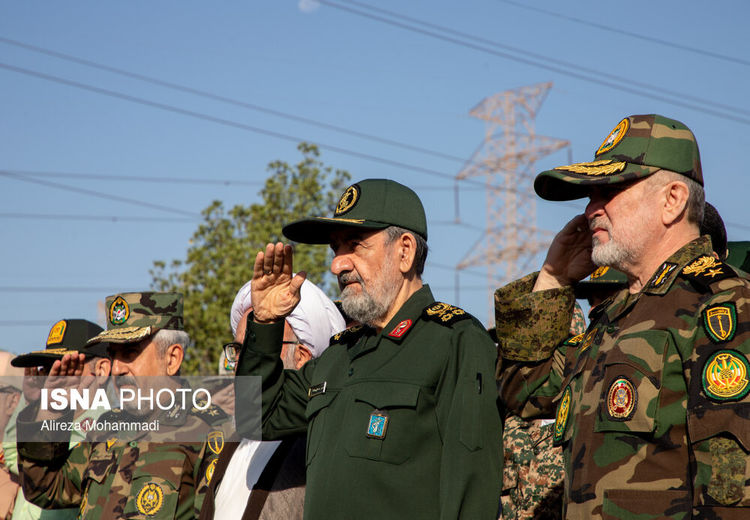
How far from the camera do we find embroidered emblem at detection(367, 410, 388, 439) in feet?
11.6

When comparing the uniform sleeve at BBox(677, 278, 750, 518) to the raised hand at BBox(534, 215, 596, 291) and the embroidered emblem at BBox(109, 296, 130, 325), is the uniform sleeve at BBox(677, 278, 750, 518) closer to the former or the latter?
the raised hand at BBox(534, 215, 596, 291)

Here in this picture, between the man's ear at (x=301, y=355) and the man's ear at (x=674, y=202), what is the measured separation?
2.49 m

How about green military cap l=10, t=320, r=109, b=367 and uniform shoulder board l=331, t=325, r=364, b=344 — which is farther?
green military cap l=10, t=320, r=109, b=367

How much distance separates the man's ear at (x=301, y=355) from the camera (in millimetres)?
A: 5004

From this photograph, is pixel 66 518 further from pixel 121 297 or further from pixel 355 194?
pixel 355 194

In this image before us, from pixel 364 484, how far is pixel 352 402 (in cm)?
38

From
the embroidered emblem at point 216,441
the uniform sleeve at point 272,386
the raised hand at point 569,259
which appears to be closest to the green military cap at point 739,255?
the raised hand at point 569,259

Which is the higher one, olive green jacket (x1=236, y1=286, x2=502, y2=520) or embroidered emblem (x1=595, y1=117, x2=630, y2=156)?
embroidered emblem (x1=595, y1=117, x2=630, y2=156)

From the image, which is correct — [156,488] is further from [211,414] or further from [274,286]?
[274,286]

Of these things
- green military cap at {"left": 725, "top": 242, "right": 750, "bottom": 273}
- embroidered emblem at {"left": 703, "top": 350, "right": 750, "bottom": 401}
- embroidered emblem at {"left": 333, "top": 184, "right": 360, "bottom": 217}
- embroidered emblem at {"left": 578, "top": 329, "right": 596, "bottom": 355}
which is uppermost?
embroidered emblem at {"left": 333, "top": 184, "right": 360, "bottom": 217}

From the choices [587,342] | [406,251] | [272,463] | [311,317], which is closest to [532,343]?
[587,342]

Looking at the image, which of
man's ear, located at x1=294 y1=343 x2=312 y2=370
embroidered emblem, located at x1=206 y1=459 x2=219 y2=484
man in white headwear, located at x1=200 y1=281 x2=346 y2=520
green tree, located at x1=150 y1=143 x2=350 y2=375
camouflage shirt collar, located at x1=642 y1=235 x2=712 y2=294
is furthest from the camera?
green tree, located at x1=150 y1=143 x2=350 y2=375

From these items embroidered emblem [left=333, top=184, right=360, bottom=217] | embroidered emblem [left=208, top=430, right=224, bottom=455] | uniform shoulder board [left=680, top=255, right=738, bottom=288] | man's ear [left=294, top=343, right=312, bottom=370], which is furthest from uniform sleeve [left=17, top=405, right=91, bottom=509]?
uniform shoulder board [left=680, top=255, right=738, bottom=288]

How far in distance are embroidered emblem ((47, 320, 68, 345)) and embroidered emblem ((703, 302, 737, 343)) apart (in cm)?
577
